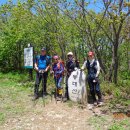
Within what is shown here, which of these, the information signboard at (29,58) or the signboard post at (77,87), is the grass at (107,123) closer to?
the signboard post at (77,87)

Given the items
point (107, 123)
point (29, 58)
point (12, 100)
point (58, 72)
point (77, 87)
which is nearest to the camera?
point (107, 123)

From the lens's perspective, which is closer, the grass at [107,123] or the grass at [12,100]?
the grass at [107,123]

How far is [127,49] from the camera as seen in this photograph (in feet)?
95.8

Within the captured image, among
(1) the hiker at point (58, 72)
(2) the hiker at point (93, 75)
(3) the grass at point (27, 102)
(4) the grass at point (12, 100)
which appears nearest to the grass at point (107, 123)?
(3) the grass at point (27, 102)

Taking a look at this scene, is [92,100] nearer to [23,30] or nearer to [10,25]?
[23,30]

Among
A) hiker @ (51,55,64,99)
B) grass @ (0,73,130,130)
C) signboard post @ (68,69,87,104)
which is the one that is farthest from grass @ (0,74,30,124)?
signboard post @ (68,69,87,104)

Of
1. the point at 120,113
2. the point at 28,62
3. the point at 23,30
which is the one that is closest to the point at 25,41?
the point at 23,30

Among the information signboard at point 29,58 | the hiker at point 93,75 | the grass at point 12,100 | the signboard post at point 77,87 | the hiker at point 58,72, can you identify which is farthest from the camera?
the information signboard at point 29,58

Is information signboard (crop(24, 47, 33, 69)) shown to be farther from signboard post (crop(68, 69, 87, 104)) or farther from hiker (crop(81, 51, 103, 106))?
hiker (crop(81, 51, 103, 106))

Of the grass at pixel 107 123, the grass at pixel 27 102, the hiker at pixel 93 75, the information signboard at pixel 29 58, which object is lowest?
the grass at pixel 107 123

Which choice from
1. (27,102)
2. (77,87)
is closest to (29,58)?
(27,102)

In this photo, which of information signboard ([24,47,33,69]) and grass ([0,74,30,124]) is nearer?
grass ([0,74,30,124])

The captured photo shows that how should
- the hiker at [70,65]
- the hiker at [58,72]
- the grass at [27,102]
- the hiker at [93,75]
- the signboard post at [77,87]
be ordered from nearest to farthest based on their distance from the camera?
the grass at [27,102]
the hiker at [93,75]
the signboard post at [77,87]
the hiker at [70,65]
the hiker at [58,72]

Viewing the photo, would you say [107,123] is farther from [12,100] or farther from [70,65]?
[12,100]
